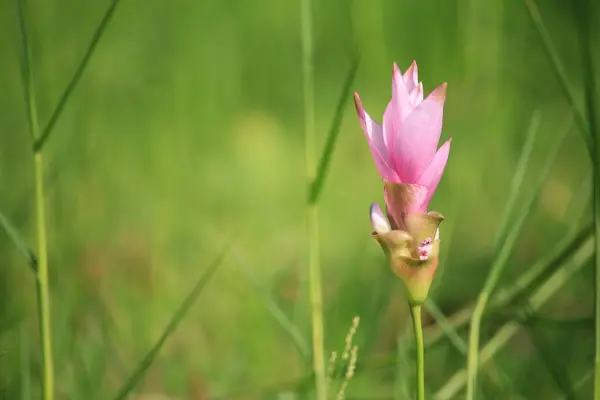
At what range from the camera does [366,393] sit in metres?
0.53

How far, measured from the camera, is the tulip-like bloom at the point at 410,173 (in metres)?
0.21

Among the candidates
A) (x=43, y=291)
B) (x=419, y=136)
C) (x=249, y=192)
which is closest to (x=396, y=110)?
(x=419, y=136)

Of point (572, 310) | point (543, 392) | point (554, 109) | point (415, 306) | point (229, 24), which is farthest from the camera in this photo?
point (229, 24)

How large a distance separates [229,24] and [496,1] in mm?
429

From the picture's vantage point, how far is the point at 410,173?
8.3 inches

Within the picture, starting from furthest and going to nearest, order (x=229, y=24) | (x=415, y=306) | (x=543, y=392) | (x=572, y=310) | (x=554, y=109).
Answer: (x=229, y=24), (x=554, y=109), (x=572, y=310), (x=543, y=392), (x=415, y=306)

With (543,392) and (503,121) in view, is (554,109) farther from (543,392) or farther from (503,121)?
(543,392)

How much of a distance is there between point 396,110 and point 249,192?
620mm

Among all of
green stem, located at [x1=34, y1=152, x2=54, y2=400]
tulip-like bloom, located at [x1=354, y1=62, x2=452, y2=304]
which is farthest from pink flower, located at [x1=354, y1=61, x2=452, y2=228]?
green stem, located at [x1=34, y1=152, x2=54, y2=400]

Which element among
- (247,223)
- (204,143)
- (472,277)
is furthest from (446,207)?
(204,143)

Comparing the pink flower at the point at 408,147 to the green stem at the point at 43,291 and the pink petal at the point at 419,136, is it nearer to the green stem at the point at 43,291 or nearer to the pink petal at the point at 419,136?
the pink petal at the point at 419,136

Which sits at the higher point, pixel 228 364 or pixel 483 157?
pixel 483 157

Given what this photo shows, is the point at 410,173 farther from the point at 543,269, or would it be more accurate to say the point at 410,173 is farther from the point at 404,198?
the point at 543,269

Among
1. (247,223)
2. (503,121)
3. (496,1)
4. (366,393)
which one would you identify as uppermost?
(496,1)
